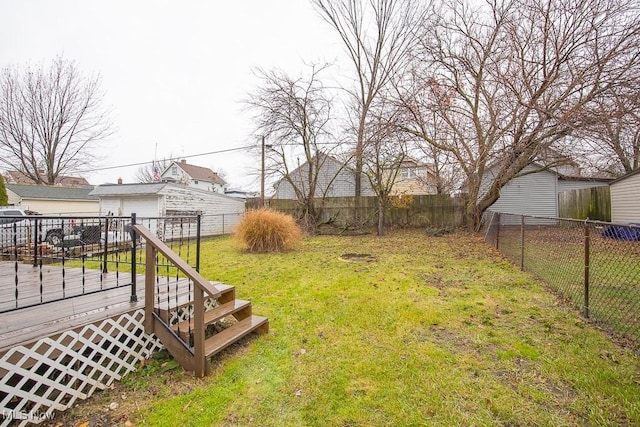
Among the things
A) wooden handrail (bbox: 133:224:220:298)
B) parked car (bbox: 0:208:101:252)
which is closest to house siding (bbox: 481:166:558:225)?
wooden handrail (bbox: 133:224:220:298)

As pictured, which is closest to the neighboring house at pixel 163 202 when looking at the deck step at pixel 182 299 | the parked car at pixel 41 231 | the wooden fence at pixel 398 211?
the parked car at pixel 41 231

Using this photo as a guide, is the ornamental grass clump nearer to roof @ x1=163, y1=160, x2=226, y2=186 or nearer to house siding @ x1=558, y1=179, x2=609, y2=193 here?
house siding @ x1=558, y1=179, x2=609, y2=193

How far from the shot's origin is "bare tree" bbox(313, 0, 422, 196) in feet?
45.2

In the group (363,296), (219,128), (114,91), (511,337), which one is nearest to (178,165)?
Answer: (219,128)

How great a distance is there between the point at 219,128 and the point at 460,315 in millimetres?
25813

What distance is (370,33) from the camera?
14453mm

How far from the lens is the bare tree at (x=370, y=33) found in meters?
13.8

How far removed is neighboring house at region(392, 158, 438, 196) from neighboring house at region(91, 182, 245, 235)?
833 centimetres

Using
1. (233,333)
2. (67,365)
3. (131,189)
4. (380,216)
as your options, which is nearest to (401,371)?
(233,333)

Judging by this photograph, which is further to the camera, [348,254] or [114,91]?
[114,91]

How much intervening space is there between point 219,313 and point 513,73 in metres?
8.76

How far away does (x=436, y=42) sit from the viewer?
895cm

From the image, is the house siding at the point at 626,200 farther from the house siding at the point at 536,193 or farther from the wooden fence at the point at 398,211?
the wooden fence at the point at 398,211

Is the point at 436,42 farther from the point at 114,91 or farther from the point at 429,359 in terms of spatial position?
the point at 114,91
